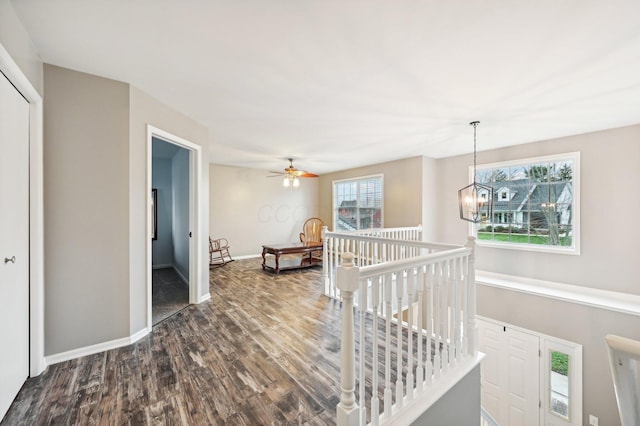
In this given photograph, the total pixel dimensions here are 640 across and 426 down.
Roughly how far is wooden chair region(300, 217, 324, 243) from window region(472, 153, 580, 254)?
4007 millimetres

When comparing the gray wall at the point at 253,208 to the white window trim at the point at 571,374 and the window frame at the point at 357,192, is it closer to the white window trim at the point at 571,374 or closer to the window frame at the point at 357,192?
the window frame at the point at 357,192

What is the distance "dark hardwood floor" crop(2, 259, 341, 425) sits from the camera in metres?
1.66

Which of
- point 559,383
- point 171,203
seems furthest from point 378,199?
point 171,203

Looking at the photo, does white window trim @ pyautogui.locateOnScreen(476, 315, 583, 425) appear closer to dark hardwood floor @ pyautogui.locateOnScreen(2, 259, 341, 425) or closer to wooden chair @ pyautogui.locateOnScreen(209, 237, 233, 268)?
dark hardwood floor @ pyautogui.locateOnScreen(2, 259, 341, 425)

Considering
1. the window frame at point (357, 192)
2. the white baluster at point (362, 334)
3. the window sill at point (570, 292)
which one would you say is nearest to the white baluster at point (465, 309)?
the white baluster at point (362, 334)

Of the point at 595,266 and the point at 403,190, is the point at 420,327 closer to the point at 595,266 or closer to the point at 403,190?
the point at 595,266

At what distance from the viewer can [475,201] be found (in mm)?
3908

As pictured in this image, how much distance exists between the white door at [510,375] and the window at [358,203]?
10.5 ft

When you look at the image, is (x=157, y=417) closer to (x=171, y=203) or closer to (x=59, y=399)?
(x=59, y=399)

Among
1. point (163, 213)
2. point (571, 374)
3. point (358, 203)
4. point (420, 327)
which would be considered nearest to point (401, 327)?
point (420, 327)

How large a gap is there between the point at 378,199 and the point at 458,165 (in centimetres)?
194

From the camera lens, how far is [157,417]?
1.64 m

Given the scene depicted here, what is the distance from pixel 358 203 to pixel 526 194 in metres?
3.65

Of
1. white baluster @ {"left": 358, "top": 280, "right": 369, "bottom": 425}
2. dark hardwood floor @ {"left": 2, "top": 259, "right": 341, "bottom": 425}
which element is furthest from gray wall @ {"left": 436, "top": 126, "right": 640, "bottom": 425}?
white baluster @ {"left": 358, "top": 280, "right": 369, "bottom": 425}
